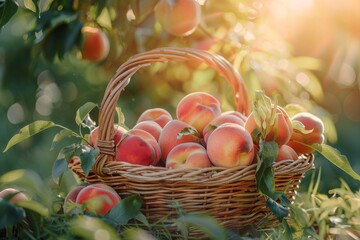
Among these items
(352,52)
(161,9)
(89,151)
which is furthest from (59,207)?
(352,52)

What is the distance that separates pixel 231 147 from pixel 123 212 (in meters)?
0.20

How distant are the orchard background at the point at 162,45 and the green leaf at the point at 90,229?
40cm

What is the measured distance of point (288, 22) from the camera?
1.68m

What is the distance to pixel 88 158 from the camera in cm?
101

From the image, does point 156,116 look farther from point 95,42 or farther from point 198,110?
point 95,42

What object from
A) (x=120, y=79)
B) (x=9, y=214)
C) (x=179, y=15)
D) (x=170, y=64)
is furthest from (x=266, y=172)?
(x=170, y=64)

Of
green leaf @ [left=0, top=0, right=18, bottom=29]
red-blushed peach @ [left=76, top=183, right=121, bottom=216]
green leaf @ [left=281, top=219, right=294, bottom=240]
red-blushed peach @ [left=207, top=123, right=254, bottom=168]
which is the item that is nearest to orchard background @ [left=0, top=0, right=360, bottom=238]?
green leaf @ [left=0, top=0, right=18, bottom=29]

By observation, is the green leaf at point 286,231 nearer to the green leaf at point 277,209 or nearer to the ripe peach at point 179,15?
the green leaf at point 277,209

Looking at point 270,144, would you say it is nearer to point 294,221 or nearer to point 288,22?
point 294,221

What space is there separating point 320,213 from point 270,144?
0.55 ft

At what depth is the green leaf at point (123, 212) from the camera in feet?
3.06

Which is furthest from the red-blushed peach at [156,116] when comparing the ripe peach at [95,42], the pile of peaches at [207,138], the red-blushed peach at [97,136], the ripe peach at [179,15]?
the ripe peach at [95,42]

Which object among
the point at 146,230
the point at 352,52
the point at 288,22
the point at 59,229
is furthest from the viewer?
the point at 288,22

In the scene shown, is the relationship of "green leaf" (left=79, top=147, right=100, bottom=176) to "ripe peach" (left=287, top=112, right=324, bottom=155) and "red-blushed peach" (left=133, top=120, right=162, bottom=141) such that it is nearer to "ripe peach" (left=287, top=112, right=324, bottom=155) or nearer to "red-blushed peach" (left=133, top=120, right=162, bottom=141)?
"red-blushed peach" (left=133, top=120, right=162, bottom=141)
